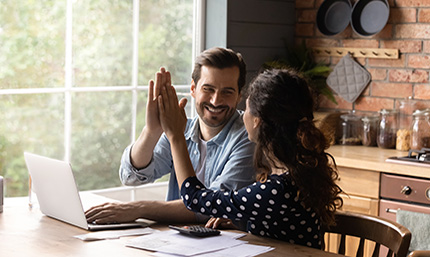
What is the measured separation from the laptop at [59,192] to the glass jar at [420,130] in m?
2.05

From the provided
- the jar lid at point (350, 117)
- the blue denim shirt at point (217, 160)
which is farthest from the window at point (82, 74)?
the jar lid at point (350, 117)

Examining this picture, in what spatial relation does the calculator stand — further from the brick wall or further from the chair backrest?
the brick wall

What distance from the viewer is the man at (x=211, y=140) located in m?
2.51

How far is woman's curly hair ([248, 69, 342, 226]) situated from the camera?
2045mm

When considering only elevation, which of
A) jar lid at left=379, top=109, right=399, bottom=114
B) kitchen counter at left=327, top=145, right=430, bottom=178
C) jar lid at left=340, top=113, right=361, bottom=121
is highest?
jar lid at left=379, top=109, right=399, bottom=114

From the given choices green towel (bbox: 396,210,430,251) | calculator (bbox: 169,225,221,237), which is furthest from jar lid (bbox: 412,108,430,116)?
calculator (bbox: 169,225,221,237)

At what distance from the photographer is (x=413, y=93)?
3.95 m

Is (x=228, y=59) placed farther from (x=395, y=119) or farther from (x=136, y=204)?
(x=395, y=119)

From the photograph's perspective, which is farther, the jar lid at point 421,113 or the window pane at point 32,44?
the jar lid at point 421,113

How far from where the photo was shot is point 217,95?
2664 millimetres

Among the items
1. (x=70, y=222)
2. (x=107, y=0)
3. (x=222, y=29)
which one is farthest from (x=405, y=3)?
(x=70, y=222)

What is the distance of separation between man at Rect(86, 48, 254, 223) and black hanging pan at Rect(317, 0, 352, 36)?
1644 millimetres

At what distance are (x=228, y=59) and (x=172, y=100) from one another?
47cm

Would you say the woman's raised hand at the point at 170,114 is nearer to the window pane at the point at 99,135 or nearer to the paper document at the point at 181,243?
the paper document at the point at 181,243
